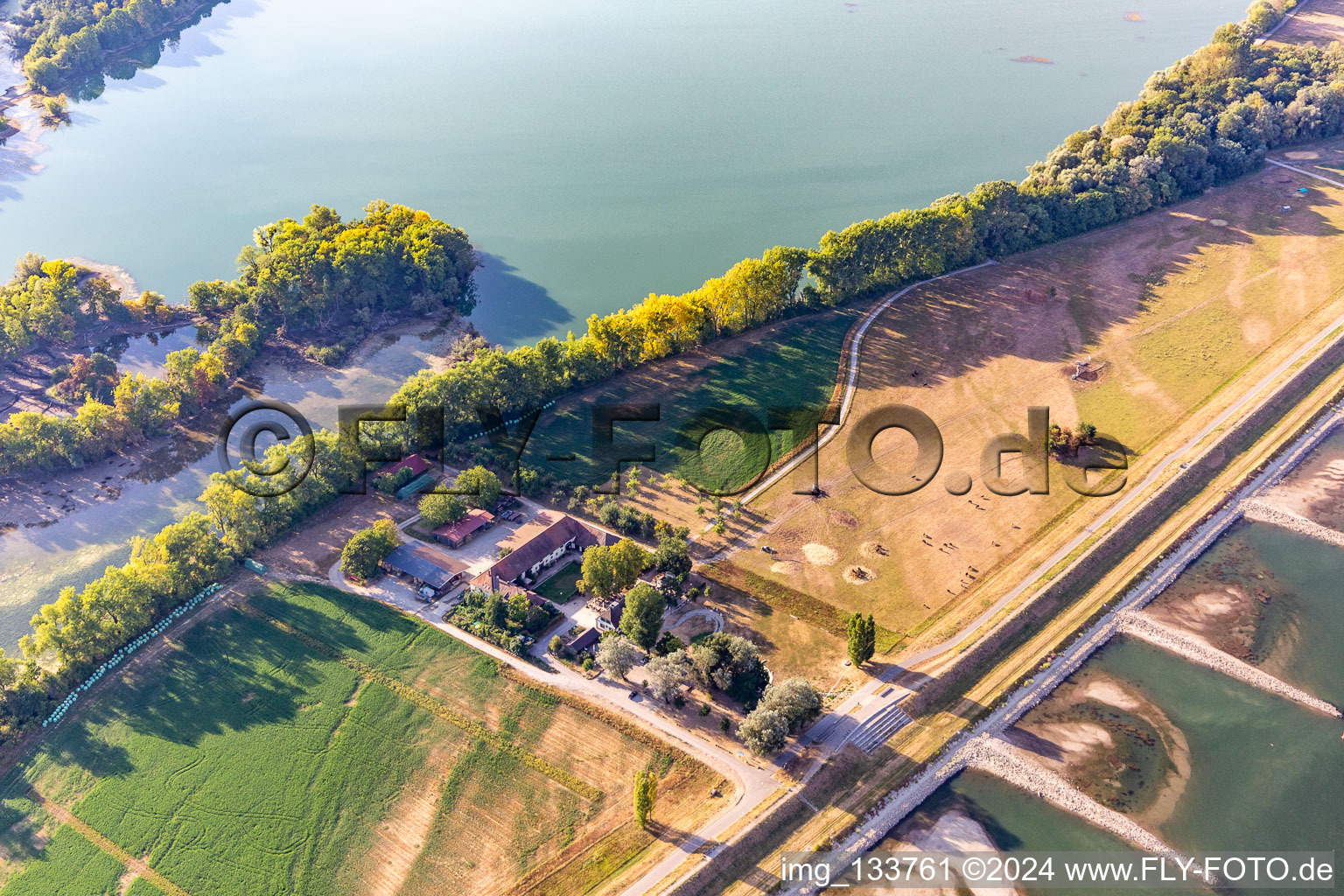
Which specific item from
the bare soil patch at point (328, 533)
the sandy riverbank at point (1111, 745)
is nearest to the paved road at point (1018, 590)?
the sandy riverbank at point (1111, 745)

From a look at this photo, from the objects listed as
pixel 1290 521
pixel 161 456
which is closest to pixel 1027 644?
pixel 1290 521

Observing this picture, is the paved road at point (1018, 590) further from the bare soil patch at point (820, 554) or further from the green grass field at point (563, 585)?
the green grass field at point (563, 585)

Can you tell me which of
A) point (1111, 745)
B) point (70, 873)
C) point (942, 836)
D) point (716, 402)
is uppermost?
point (716, 402)

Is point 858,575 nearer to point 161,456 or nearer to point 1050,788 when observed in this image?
point 1050,788

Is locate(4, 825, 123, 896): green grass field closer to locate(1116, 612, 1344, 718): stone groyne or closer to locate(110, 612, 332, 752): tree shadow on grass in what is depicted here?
locate(110, 612, 332, 752): tree shadow on grass

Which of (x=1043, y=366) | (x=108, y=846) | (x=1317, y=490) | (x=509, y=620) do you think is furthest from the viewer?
(x=1043, y=366)

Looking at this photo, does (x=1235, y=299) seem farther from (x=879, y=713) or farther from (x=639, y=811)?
(x=639, y=811)

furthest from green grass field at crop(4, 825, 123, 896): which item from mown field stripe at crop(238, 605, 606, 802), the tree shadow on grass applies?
mown field stripe at crop(238, 605, 606, 802)
